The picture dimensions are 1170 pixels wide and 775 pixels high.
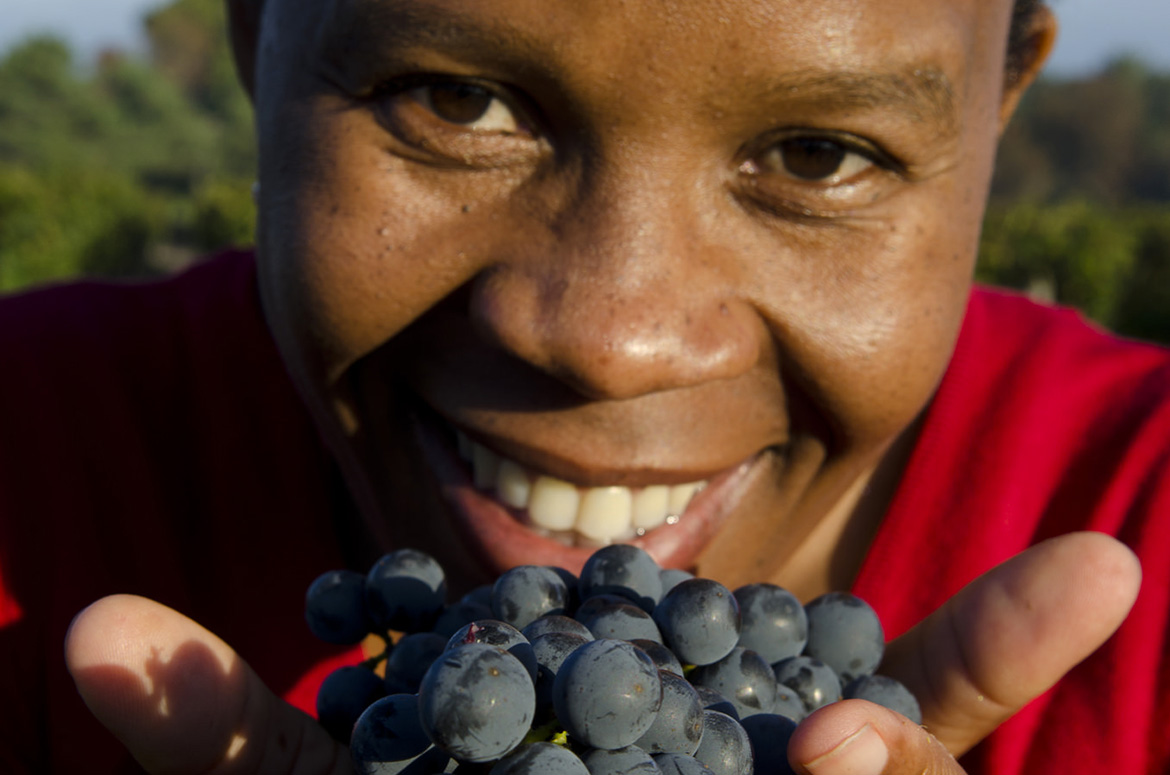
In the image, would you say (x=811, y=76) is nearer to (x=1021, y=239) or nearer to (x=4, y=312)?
(x=4, y=312)

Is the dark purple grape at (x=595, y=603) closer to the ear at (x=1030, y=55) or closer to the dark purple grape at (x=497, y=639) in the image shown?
the dark purple grape at (x=497, y=639)

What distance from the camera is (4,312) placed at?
7.36 feet

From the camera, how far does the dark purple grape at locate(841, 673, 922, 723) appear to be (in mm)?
1226

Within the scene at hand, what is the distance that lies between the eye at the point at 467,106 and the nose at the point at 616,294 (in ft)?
0.54

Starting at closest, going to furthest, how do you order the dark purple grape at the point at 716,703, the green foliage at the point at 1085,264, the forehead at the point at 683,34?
the dark purple grape at the point at 716,703 → the forehead at the point at 683,34 → the green foliage at the point at 1085,264

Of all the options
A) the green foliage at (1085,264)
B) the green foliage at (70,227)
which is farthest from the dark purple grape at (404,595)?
the green foliage at (70,227)

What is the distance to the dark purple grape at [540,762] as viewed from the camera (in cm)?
87

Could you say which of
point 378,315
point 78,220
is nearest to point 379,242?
point 378,315

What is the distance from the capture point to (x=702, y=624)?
108 centimetres

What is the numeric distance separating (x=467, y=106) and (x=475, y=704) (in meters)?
0.97

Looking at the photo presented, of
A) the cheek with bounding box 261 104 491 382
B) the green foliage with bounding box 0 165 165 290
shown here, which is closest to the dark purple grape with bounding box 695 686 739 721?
the cheek with bounding box 261 104 491 382

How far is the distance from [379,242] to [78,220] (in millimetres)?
24323

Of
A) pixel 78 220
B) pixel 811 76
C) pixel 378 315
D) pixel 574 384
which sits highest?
pixel 78 220

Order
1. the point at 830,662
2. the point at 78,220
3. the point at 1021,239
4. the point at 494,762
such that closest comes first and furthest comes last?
the point at 494,762, the point at 830,662, the point at 1021,239, the point at 78,220
